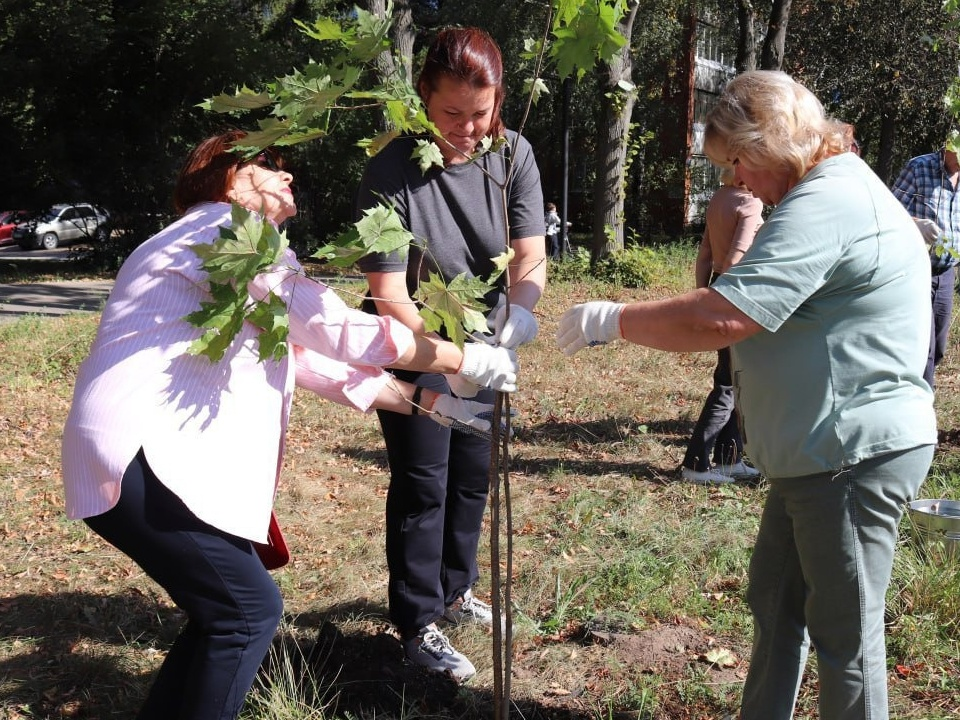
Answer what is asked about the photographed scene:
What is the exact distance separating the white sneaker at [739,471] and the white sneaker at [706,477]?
0.12 feet

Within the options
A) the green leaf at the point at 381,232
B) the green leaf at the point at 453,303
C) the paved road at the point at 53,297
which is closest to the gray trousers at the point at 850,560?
the green leaf at the point at 453,303

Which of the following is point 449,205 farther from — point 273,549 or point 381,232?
point 273,549

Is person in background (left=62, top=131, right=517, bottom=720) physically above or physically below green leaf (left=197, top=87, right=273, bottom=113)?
below

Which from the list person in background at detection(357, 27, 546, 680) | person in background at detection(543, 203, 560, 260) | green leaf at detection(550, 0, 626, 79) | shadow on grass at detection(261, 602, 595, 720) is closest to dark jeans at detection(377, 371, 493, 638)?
person in background at detection(357, 27, 546, 680)

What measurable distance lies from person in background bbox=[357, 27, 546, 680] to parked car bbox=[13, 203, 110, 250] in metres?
16.7

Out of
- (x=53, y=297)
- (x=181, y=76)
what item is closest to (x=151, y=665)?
(x=53, y=297)

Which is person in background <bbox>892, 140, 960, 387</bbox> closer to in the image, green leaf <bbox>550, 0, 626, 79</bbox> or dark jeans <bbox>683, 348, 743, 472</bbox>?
dark jeans <bbox>683, 348, 743, 472</bbox>

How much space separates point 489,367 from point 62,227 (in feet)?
96.4

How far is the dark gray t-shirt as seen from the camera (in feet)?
8.03

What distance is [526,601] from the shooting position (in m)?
3.28

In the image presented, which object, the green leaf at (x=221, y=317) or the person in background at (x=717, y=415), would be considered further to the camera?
the person in background at (x=717, y=415)

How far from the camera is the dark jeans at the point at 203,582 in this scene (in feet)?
6.02

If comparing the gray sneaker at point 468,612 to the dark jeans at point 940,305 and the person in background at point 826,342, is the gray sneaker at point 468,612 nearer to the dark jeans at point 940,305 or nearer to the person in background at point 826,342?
the person in background at point 826,342

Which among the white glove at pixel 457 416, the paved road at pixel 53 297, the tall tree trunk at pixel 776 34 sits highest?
the tall tree trunk at pixel 776 34
